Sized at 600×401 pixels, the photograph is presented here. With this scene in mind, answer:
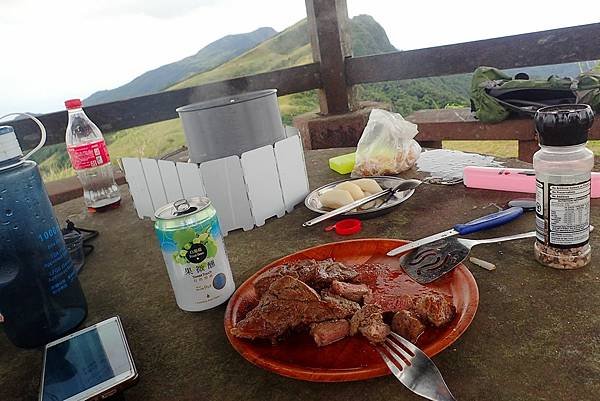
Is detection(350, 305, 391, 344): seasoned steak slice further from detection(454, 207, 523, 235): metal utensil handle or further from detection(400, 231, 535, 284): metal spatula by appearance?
detection(454, 207, 523, 235): metal utensil handle

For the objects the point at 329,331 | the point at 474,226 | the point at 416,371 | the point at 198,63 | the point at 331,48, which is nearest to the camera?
the point at 416,371

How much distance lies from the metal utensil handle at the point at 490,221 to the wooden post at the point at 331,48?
2.24m

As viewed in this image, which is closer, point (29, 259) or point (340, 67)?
point (29, 259)

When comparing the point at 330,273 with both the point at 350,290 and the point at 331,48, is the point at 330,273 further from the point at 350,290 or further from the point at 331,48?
the point at 331,48

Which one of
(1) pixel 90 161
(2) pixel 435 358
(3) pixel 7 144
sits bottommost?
(2) pixel 435 358

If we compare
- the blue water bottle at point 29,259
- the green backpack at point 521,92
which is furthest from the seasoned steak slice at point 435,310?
the green backpack at point 521,92

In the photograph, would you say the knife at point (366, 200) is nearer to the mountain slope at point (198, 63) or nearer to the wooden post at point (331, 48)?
the wooden post at point (331, 48)

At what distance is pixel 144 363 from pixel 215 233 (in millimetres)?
284

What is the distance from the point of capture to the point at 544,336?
0.73 meters

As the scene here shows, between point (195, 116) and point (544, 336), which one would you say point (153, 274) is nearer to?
point (195, 116)

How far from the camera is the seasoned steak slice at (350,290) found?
2.71ft

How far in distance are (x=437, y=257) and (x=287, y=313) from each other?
38 centimetres

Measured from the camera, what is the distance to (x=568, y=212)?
0.84 metres

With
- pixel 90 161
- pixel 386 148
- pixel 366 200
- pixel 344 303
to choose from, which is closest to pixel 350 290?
pixel 344 303
